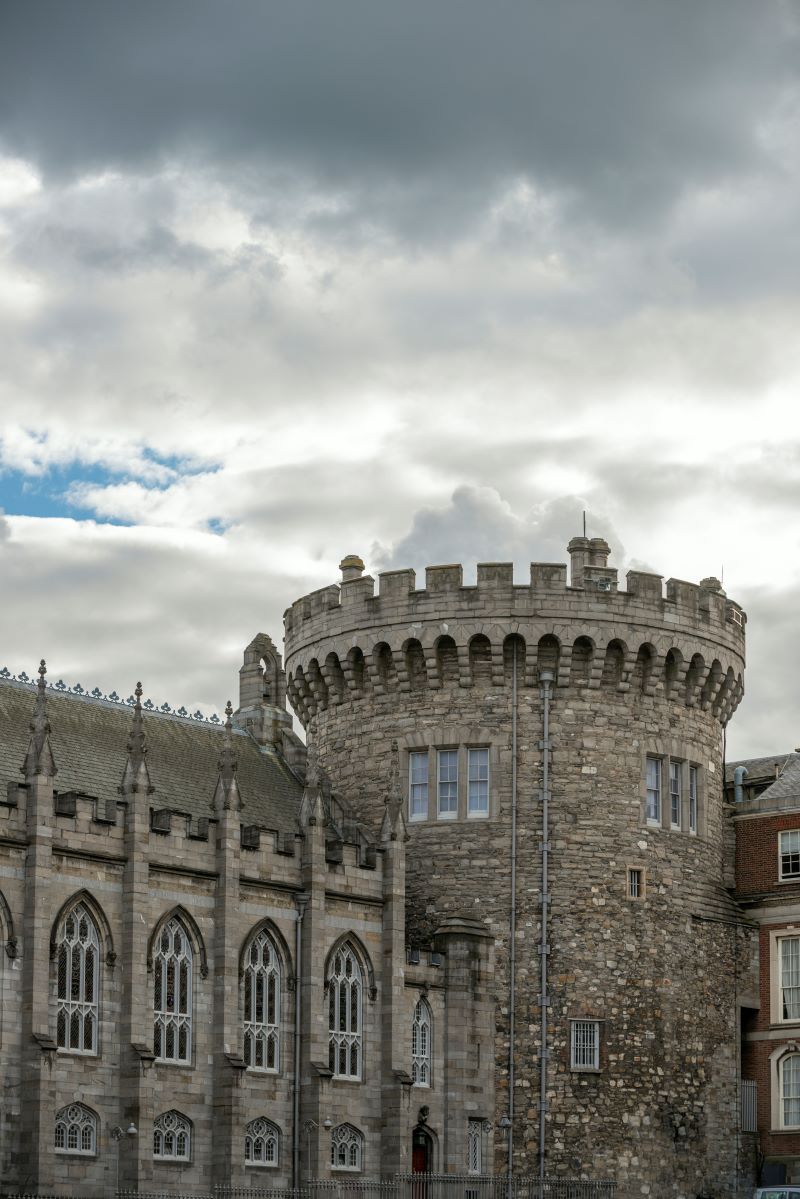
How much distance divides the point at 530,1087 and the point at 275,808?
31.5ft

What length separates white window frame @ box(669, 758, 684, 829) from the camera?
57.3 metres

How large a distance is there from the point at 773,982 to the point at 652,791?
6.56m

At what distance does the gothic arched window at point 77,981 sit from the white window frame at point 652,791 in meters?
15.9

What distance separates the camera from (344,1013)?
52625mm

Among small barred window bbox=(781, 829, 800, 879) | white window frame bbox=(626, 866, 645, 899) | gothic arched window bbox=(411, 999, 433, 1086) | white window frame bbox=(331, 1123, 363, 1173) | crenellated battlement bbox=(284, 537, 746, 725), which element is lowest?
white window frame bbox=(331, 1123, 363, 1173)

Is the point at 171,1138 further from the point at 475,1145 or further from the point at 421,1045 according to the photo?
the point at 475,1145

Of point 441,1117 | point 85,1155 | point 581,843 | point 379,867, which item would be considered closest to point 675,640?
point 581,843

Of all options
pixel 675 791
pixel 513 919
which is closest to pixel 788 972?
pixel 675 791

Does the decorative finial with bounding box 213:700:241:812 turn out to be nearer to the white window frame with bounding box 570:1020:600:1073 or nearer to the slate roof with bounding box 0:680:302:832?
the slate roof with bounding box 0:680:302:832

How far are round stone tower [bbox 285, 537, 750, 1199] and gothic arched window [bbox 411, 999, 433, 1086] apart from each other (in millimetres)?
1773

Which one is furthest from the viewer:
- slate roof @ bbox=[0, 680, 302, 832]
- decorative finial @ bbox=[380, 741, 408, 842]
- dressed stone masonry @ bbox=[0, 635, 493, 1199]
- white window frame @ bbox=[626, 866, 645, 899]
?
white window frame @ bbox=[626, 866, 645, 899]

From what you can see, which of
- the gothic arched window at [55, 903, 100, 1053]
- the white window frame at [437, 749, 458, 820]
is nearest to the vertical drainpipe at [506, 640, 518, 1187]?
the white window frame at [437, 749, 458, 820]

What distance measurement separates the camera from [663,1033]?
181ft

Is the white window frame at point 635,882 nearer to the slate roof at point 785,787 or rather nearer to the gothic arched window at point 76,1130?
the slate roof at point 785,787
